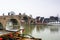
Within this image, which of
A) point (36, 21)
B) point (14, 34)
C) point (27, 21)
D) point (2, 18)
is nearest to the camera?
point (14, 34)

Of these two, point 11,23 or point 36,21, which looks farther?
point 36,21

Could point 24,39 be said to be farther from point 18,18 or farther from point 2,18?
point 18,18

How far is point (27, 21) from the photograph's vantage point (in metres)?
41.7

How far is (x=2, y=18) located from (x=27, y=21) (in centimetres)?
Answer: 1624

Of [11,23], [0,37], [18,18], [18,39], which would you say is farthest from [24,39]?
[11,23]

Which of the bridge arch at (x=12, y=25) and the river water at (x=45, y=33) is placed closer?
the river water at (x=45, y=33)

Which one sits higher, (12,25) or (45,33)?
(45,33)

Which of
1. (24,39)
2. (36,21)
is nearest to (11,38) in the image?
(24,39)

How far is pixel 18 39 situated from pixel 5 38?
0.95 meters

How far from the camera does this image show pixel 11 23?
37.8 metres

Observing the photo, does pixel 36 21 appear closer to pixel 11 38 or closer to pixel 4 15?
pixel 4 15

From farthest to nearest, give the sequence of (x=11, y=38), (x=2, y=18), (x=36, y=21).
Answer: (x=36, y=21) → (x=2, y=18) → (x=11, y=38)

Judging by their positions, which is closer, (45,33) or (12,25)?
(45,33)

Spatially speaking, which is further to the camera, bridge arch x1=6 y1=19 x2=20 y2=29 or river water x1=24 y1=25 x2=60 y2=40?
bridge arch x1=6 y1=19 x2=20 y2=29
